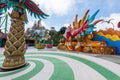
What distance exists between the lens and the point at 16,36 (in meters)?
9.88

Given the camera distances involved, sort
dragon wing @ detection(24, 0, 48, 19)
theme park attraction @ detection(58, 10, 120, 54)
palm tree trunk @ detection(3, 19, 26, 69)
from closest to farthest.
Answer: palm tree trunk @ detection(3, 19, 26, 69)
dragon wing @ detection(24, 0, 48, 19)
theme park attraction @ detection(58, 10, 120, 54)

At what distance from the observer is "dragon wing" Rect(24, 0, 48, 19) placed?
10.8m

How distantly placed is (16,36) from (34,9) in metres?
2.19

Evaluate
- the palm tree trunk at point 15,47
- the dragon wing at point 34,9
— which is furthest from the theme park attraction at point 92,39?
the palm tree trunk at point 15,47

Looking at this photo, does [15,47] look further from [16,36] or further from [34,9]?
[34,9]

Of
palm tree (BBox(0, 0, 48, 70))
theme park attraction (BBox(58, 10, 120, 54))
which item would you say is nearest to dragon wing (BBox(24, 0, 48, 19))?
palm tree (BBox(0, 0, 48, 70))

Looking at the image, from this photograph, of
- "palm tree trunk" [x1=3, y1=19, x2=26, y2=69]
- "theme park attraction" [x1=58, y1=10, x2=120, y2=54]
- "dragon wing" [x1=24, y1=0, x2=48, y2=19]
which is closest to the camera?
"palm tree trunk" [x1=3, y1=19, x2=26, y2=69]

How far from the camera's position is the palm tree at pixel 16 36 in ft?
31.4

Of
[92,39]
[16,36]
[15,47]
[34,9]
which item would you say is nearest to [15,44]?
[15,47]

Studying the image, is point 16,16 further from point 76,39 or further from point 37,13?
point 76,39

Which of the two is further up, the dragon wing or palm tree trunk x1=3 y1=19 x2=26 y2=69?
the dragon wing

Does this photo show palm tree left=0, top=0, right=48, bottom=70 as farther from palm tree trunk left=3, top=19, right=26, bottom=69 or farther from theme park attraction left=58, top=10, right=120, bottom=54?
theme park attraction left=58, top=10, right=120, bottom=54

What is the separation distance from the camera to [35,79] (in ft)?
24.3

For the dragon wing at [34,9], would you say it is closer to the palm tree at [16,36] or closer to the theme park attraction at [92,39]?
the palm tree at [16,36]
